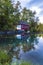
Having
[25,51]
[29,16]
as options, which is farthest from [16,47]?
[29,16]

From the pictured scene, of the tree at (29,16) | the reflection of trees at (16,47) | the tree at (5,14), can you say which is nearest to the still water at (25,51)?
the reflection of trees at (16,47)

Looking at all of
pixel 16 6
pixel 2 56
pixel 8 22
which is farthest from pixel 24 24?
pixel 2 56

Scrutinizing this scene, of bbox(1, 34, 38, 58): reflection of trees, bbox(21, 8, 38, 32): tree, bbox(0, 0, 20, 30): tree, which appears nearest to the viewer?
bbox(1, 34, 38, 58): reflection of trees

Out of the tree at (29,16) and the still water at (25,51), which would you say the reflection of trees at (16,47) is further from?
the tree at (29,16)

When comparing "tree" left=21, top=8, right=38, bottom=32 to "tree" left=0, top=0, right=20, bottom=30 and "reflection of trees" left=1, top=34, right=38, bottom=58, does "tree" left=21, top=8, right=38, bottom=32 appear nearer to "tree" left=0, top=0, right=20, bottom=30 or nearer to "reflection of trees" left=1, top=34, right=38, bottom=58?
"tree" left=0, top=0, right=20, bottom=30

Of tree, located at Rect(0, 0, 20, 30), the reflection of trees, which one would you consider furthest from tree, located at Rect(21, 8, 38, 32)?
the reflection of trees

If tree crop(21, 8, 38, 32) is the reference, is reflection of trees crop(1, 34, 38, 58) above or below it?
above

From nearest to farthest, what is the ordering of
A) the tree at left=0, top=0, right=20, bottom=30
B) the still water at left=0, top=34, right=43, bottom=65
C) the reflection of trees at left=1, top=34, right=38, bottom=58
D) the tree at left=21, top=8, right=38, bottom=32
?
1. the still water at left=0, top=34, right=43, bottom=65
2. the reflection of trees at left=1, top=34, right=38, bottom=58
3. the tree at left=0, top=0, right=20, bottom=30
4. the tree at left=21, top=8, right=38, bottom=32

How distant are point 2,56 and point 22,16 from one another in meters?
38.8

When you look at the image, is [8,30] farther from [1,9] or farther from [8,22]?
[1,9]

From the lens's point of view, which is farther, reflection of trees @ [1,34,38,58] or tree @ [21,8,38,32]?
tree @ [21,8,38,32]

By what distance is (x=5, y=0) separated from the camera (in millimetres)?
33375

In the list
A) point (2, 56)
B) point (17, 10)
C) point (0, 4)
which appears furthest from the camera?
point (17, 10)

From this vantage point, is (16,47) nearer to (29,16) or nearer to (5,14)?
(5,14)
